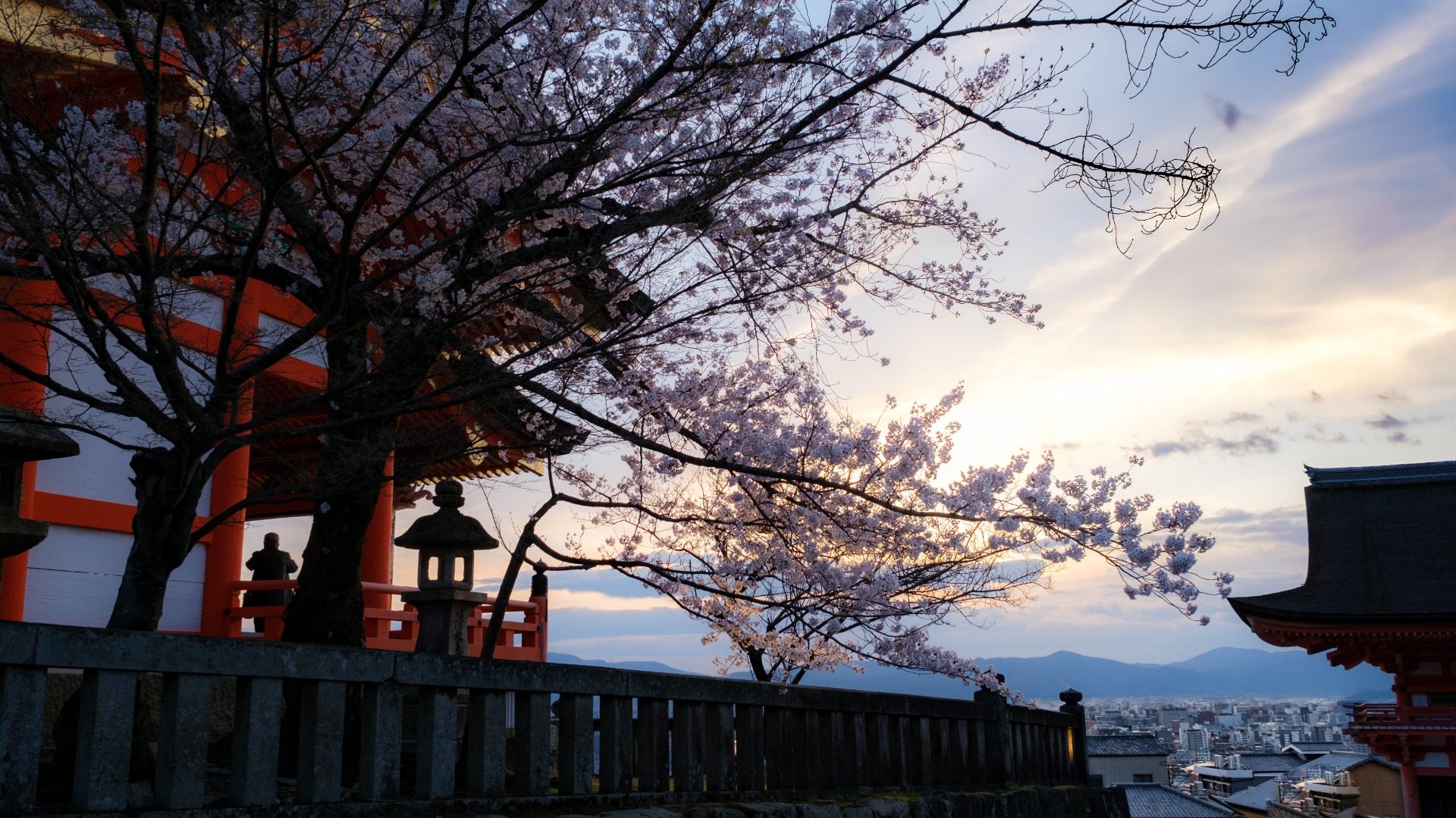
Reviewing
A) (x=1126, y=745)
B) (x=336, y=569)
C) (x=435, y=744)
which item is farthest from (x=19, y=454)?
(x=1126, y=745)

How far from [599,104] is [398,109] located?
1.66m

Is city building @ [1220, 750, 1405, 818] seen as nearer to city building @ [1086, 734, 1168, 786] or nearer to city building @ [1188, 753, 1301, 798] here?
city building @ [1086, 734, 1168, 786]

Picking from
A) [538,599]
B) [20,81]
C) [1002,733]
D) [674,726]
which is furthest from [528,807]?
[538,599]

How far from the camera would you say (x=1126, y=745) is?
50812 millimetres

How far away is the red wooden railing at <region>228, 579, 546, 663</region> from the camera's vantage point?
10.6 meters

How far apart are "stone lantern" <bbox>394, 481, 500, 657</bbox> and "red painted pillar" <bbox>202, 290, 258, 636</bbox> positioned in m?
3.53

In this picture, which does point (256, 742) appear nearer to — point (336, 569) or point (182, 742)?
point (182, 742)

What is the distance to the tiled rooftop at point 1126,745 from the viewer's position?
49812mm

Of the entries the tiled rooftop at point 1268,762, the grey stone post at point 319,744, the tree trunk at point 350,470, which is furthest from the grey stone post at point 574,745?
the tiled rooftop at point 1268,762

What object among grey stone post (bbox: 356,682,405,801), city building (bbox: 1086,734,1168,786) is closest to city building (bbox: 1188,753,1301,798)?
city building (bbox: 1086,734,1168,786)

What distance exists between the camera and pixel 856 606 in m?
10.4

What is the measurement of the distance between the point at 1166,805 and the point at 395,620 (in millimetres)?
→ 39804

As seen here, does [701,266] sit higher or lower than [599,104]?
lower

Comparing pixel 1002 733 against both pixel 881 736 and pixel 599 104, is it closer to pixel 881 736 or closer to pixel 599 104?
pixel 881 736
